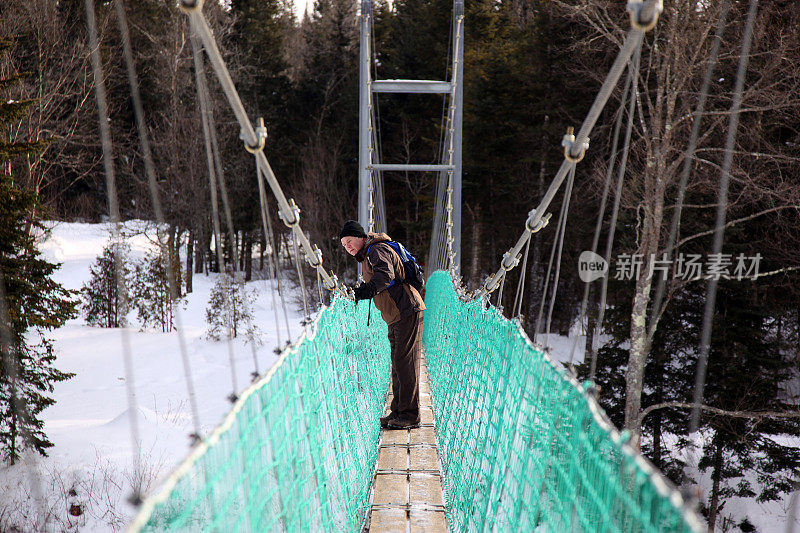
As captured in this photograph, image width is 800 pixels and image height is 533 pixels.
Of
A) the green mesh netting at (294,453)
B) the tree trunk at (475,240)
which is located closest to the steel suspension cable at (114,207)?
the green mesh netting at (294,453)

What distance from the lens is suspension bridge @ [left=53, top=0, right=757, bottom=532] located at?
34.9 inches

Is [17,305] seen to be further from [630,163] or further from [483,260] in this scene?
[483,260]

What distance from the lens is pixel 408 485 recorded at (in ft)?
7.54

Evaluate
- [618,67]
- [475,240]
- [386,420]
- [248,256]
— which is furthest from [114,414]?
[248,256]

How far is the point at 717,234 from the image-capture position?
735cm

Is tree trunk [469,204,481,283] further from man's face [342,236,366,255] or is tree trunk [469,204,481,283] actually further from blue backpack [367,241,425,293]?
man's face [342,236,366,255]

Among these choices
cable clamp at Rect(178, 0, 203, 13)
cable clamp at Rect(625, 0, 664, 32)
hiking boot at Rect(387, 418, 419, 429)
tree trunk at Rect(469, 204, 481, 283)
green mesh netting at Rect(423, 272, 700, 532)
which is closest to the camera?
green mesh netting at Rect(423, 272, 700, 532)

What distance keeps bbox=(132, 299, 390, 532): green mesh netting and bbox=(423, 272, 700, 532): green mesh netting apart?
36 centimetres

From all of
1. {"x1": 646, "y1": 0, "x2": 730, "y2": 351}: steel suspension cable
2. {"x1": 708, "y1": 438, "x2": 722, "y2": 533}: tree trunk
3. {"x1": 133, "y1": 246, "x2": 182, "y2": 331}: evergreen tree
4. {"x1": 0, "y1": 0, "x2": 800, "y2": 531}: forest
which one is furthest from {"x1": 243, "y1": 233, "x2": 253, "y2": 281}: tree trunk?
{"x1": 708, "y1": 438, "x2": 722, "y2": 533}: tree trunk

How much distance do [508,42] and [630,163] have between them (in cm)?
549

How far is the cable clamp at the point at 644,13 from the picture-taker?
1.44m

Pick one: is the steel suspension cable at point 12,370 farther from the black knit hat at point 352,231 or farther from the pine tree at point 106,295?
the pine tree at point 106,295

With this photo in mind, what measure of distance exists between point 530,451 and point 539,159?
9453 mm

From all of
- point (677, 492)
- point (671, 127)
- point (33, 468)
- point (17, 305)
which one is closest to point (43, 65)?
point (17, 305)
